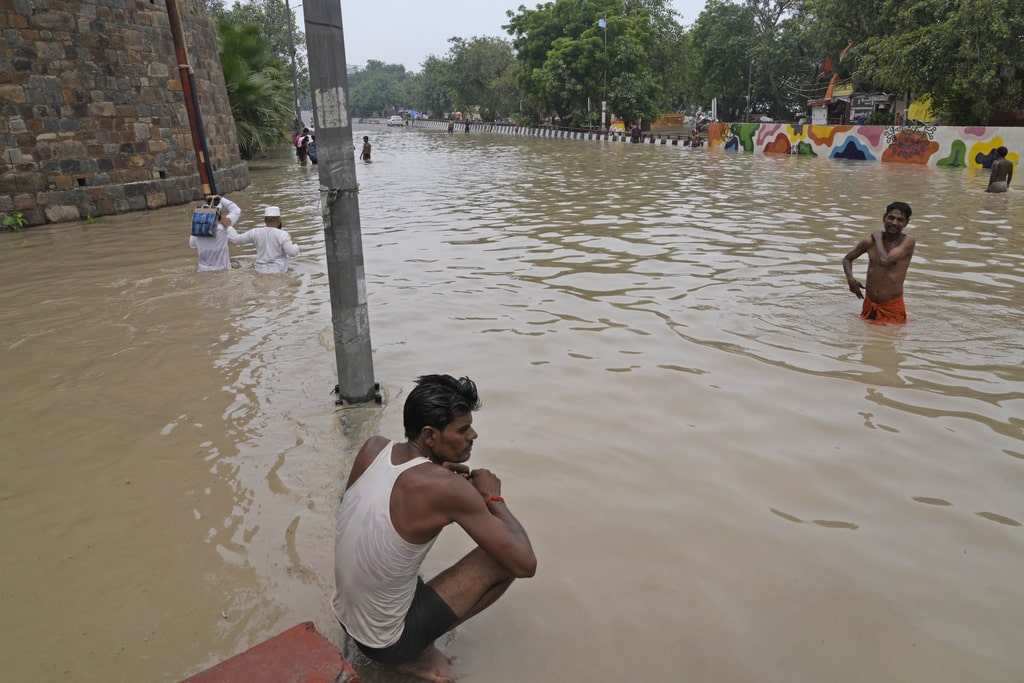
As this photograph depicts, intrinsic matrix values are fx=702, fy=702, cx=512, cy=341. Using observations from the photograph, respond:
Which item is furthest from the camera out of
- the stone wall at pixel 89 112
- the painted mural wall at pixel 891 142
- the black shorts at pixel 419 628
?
the painted mural wall at pixel 891 142

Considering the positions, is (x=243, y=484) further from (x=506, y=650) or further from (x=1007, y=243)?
(x=1007, y=243)

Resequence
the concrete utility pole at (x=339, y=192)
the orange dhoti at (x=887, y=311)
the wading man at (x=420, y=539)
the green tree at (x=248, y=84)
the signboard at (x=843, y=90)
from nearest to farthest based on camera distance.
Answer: the wading man at (x=420, y=539)
the concrete utility pole at (x=339, y=192)
the orange dhoti at (x=887, y=311)
the green tree at (x=248, y=84)
the signboard at (x=843, y=90)

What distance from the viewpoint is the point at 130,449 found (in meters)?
4.34

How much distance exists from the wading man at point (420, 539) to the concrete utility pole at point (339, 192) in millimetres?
2060

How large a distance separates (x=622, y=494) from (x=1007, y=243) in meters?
9.20

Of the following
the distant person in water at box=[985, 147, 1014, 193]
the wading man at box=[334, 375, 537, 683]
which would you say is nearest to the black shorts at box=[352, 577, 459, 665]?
the wading man at box=[334, 375, 537, 683]

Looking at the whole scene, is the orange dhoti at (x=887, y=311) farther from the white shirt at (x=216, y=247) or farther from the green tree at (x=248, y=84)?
the green tree at (x=248, y=84)

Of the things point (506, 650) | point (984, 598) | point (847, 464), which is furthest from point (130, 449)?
point (984, 598)

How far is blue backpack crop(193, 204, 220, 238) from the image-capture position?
811 centimetres

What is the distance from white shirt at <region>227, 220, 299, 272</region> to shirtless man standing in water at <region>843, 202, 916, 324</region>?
625 centimetres

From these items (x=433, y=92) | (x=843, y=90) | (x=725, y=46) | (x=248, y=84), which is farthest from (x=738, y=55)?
(x=433, y=92)

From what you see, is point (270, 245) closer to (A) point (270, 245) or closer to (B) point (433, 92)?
(A) point (270, 245)

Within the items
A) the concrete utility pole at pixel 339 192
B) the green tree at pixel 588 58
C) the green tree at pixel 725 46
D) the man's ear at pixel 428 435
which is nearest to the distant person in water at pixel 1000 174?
the concrete utility pole at pixel 339 192

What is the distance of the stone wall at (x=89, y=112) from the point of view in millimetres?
13000
